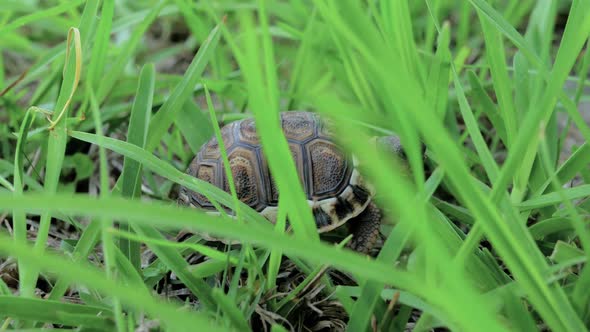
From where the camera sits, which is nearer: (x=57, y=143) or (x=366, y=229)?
(x=57, y=143)

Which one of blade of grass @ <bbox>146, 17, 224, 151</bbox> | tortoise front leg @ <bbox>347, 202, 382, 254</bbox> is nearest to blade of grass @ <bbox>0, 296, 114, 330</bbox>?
blade of grass @ <bbox>146, 17, 224, 151</bbox>

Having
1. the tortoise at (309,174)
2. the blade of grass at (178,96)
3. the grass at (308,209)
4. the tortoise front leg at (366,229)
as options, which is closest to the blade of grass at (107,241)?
the grass at (308,209)

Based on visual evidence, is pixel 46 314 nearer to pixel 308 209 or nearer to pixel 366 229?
pixel 308 209

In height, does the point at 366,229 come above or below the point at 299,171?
below

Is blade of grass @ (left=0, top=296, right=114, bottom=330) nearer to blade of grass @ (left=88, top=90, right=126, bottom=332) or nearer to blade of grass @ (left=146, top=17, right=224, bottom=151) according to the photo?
blade of grass @ (left=88, top=90, right=126, bottom=332)

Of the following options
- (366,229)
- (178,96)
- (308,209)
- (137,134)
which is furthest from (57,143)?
(366,229)

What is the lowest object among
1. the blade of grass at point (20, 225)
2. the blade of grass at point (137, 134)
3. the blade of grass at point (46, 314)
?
the blade of grass at point (46, 314)

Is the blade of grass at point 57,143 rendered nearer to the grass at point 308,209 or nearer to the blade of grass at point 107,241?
the grass at point 308,209
